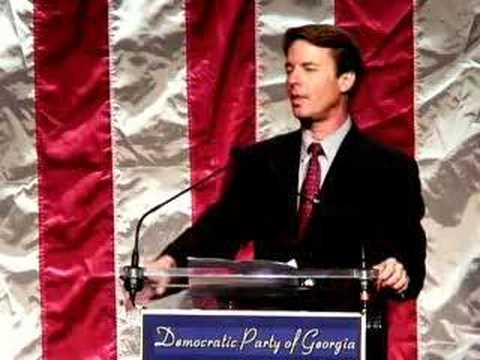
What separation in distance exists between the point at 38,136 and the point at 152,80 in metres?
0.26

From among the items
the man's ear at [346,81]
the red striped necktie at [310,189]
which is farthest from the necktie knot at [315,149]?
the man's ear at [346,81]

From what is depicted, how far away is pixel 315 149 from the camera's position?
6.14 feet

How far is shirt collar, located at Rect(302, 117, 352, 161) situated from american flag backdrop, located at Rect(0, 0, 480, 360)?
216 mm

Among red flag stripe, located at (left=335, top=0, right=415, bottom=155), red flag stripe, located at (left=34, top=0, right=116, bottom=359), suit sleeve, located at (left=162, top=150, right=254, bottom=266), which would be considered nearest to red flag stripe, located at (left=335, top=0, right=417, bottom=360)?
red flag stripe, located at (left=335, top=0, right=415, bottom=155)

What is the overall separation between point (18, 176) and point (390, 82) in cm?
79

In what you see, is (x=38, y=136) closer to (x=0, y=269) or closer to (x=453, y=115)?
(x=0, y=269)

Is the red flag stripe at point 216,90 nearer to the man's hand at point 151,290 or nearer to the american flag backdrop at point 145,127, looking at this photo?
the american flag backdrop at point 145,127

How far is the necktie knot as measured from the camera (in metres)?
1.87

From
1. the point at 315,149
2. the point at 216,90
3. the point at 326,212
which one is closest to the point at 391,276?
the point at 326,212

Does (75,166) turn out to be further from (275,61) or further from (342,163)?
(342,163)

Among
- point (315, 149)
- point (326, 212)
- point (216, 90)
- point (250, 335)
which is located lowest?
point (250, 335)

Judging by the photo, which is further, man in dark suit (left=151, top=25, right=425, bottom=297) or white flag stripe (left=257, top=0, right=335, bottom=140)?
white flag stripe (left=257, top=0, right=335, bottom=140)

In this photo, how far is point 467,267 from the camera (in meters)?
2.10

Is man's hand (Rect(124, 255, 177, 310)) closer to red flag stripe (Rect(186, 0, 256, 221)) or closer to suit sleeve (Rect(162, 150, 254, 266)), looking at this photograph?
suit sleeve (Rect(162, 150, 254, 266))
